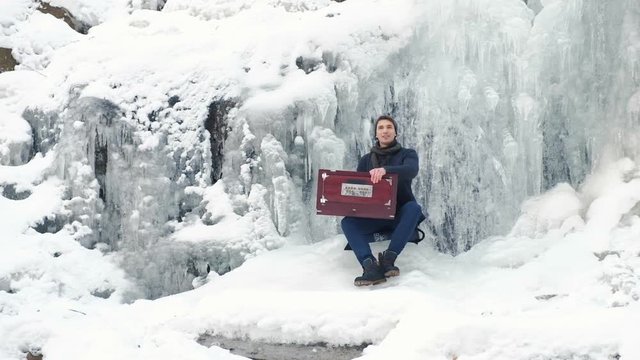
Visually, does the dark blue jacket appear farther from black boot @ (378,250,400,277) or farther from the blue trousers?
black boot @ (378,250,400,277)

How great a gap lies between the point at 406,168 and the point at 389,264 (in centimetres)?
80

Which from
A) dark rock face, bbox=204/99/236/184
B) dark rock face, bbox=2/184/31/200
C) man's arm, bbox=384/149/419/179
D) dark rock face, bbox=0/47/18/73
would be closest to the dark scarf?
man's arm, bbox=384/149/419/179

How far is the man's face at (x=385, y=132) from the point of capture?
17.6ft

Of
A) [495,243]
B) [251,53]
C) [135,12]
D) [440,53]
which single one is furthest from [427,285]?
[135,12]

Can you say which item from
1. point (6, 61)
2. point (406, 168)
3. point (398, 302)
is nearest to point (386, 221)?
point (406, 168)

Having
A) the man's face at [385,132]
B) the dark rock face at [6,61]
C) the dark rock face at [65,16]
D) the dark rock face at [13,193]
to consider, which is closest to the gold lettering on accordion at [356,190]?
the man's face at [385,132]

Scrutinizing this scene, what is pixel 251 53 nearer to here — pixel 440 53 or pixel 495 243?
pixel 440 53

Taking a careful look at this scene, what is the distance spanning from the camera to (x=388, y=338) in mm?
4168

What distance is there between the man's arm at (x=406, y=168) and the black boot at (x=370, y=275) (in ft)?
2.44

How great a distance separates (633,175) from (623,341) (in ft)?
8.00

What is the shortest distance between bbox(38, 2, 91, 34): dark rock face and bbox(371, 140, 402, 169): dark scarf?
5763 mm

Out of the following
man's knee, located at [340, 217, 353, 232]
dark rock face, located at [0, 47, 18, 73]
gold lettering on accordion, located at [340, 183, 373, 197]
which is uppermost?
dark rock face, located at [0, 47, 18, 73]

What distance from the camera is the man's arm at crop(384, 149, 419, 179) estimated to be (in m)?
5.19

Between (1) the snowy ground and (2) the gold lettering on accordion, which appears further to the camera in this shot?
(2) the gold lettering on accordion
